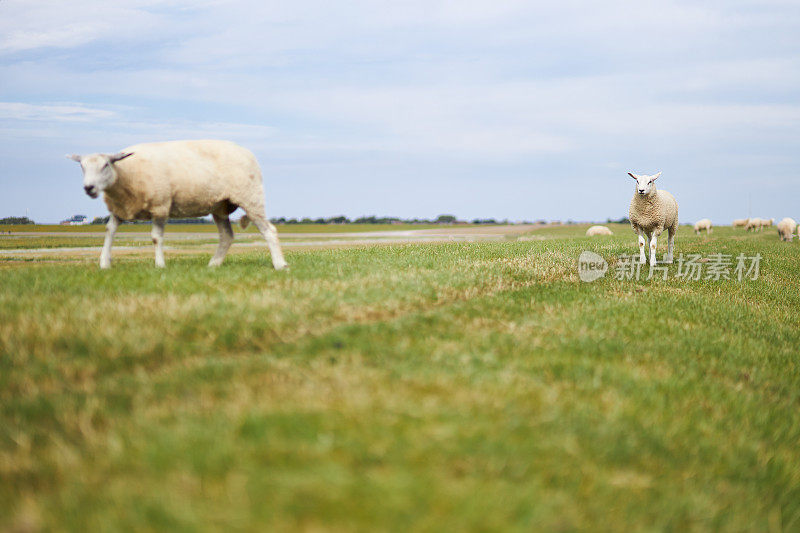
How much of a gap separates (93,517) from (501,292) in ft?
27.5

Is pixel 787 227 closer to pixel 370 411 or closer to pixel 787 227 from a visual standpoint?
pixel 787 227

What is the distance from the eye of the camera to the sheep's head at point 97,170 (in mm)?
8859

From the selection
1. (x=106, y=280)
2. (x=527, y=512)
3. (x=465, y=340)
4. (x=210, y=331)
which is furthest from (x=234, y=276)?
(x=527, y=512)

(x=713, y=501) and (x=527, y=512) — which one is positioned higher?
(x=527, y=512)

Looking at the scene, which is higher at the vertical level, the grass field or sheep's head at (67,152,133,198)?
Answer: sheep's head at (67,152,133,198)

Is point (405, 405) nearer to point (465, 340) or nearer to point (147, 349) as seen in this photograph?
point (465, 340)

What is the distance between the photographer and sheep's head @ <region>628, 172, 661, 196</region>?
573 inches

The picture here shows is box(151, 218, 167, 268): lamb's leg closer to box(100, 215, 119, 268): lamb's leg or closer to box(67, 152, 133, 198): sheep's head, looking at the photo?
box(100, 215, 119, 268): lamb's leg

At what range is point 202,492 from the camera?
325cm
